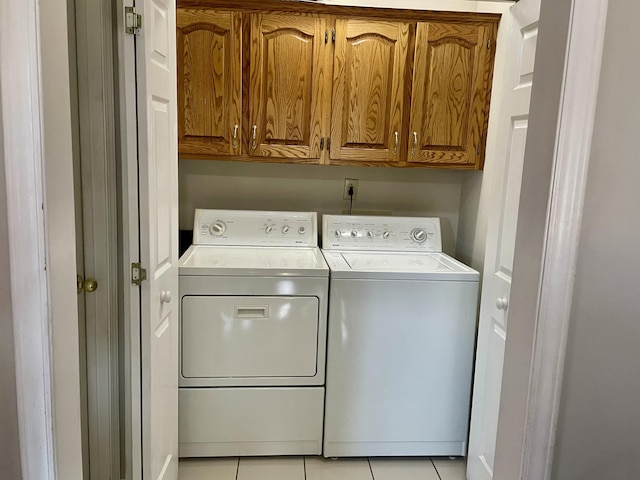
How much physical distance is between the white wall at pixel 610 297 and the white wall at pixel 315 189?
1960 millimetres

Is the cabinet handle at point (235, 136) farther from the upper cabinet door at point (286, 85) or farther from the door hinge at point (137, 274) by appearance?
the door hinge at point (137, 274)

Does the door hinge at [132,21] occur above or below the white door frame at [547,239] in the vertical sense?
above

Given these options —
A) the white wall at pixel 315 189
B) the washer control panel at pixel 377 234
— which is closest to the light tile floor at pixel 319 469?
the washer control panel at pixel 377 234

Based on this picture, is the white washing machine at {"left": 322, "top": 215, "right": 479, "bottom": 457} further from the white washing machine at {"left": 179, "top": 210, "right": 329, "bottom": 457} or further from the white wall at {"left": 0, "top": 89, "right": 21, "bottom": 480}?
the white wall at {"left": 0, "top": 89, "right": 21, "bottom": 480}

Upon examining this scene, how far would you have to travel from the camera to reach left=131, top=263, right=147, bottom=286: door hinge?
1.49 meters

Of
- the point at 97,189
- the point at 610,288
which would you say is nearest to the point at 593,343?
the point at 610,288

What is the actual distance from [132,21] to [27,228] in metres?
0.80

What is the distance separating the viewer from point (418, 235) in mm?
2680

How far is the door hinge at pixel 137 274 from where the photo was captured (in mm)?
1489

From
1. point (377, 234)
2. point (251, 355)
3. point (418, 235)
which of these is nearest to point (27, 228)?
point (251, 355)

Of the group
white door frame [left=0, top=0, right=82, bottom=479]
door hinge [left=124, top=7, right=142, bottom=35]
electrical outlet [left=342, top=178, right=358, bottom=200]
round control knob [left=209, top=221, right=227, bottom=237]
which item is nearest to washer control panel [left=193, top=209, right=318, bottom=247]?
round control knob [left=209, top=221, right=227, bottom=237]

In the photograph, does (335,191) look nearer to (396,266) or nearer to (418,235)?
(418,235)

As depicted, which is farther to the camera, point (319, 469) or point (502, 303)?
point (319, 469)

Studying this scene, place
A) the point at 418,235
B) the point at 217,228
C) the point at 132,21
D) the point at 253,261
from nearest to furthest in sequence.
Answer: the point at 132,21
the point at 253,261
the point at 217,228
the point at 418,235
